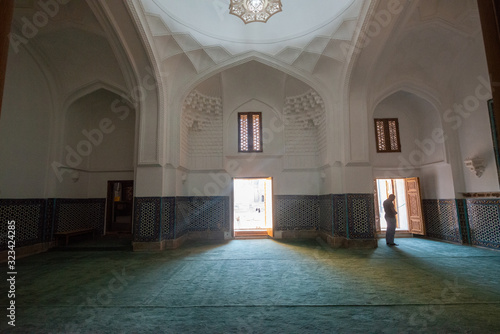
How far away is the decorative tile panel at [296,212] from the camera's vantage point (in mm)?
6703

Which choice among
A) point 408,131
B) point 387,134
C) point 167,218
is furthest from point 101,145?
point 408,131

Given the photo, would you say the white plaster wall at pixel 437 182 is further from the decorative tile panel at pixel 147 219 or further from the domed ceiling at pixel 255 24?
the decorative tile panel at pixel 147 219

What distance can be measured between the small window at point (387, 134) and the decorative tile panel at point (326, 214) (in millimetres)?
2185

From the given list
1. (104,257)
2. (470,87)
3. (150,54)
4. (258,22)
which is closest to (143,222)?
(104,257)

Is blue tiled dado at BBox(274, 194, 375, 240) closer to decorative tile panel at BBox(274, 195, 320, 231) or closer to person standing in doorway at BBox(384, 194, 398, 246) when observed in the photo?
decorative tile panel at BBox(274, 195, 320, 231)

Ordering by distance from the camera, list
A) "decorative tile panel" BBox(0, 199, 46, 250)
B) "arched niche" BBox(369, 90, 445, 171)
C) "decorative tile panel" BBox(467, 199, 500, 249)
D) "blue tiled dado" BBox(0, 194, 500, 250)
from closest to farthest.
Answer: "decorative tile panel" BBox(0, 199, 46, 250)
"decorative tile panel" BBox(467, 199, 500, 249)
"blue tiled dado" BBox(0, 194, 500, 250)
"arched niche" BBox(369, 90, 445, 171)

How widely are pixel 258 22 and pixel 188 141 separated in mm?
3392

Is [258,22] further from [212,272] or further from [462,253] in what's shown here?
[462,253]

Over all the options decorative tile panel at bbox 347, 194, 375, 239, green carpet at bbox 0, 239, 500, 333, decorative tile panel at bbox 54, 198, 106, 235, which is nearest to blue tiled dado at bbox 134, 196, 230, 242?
green carpet at bbox 0, 239, 500, 333

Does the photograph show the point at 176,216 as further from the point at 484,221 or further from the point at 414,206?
the point at 484,221

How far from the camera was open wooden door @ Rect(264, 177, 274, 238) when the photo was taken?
687 centimetres

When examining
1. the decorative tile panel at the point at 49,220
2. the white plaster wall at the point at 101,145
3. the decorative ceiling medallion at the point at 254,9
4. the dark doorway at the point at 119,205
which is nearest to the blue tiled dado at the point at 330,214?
the dark doorway at the point at 119,205

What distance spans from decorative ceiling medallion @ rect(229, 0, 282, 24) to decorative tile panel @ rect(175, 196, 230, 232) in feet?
14.4

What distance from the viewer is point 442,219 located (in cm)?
623
